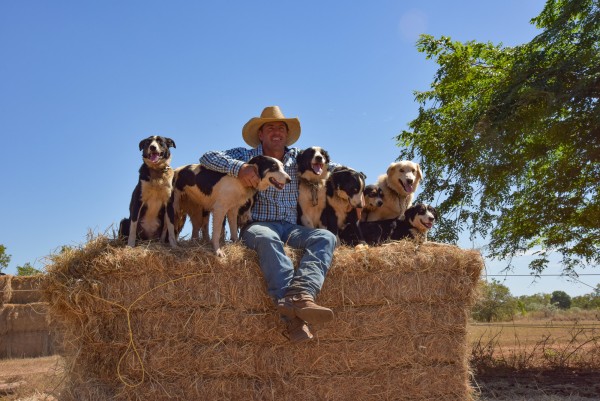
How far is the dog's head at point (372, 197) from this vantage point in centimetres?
675

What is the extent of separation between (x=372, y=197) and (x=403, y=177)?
56 centimetres

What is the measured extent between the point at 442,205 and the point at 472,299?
377 cm

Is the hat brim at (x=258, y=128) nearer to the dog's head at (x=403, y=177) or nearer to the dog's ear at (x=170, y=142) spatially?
the dog's ear at (x=170, y=142)

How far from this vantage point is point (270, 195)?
577cm

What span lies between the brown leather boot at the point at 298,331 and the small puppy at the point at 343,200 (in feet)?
6.15

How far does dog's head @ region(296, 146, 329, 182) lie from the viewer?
235 inches

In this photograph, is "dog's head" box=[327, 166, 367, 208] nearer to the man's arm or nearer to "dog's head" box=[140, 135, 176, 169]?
the man's arm

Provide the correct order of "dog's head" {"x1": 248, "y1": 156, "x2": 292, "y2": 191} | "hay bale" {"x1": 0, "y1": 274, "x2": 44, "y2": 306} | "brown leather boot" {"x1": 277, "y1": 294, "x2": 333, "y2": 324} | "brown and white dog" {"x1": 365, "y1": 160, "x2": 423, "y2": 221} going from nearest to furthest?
"brown leather boot" {"x1": 277, "y1": 294, "x2": 333, "y2": 324} → "dog's head" {"x1": 248, "y1": 156, "x2": 292, "y2": 191} → "brown and white dog" {"x1": 365, "y1": 160, "x2": 423, "y2": 221} → "hay bale" {"x1": 0, "y1": 274, "x2": 44, "y2": 306}

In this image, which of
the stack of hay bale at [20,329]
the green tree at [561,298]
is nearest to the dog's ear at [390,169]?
the stack of hay bale at [20,329]

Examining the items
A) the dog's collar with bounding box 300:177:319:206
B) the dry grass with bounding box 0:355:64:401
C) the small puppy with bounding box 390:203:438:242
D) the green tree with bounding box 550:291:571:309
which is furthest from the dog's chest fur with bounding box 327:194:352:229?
the green tree with bounding box 550:291:571:309

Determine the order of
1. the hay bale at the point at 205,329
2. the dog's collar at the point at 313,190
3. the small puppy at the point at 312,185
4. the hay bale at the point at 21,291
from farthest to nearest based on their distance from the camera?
the hay bale at the point at 21,291
the dog's collar at the point at 313,190
the small puppy at the point at 312,185
the hay bale at the point at 205,329

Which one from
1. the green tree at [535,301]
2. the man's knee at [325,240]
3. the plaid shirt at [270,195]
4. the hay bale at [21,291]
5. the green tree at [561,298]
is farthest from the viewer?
the green tree at [561,298]

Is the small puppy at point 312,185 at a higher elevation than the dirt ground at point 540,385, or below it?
→ higher

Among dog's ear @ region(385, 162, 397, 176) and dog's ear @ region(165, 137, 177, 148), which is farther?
dog's ear @ region(385, 162, 397, 176)
